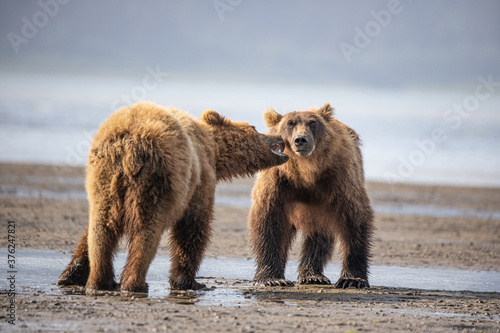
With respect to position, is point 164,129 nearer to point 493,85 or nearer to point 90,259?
point 90,259

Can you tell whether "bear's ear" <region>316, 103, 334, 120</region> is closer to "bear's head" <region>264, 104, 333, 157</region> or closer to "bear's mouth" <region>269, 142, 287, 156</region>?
"bear's head" <region>264, 104, 333, 157</region>

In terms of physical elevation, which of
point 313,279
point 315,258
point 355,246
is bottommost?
point 313,279

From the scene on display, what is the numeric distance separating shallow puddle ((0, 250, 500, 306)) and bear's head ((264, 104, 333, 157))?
4.98ft

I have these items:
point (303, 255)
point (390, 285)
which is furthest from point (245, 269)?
point (390, 285)

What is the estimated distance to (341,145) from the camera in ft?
25.9

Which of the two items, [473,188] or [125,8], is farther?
[125,8]

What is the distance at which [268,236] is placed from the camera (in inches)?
305

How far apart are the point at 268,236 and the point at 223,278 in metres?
0.65

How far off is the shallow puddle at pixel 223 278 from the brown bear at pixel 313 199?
0.41 meters

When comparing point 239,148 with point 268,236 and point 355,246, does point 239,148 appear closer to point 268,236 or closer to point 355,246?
point 268,236

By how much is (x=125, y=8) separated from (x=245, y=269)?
298ft

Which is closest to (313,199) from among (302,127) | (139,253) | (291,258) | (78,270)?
(302,127)

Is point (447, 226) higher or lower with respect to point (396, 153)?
lower

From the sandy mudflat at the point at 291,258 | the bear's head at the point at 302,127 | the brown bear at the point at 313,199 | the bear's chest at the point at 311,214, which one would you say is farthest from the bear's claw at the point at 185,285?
the bear's head at the point at 302,127
